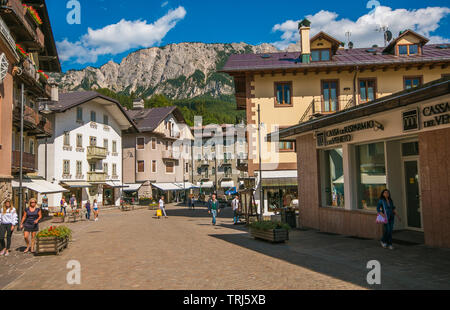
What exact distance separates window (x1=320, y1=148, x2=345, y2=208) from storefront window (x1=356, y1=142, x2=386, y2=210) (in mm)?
908

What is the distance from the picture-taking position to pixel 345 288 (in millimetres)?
7117

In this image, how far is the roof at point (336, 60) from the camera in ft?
87.5

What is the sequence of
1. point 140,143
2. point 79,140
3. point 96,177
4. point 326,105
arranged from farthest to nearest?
1. point 140,143
2. point 96,177
3. point 79,140
4. point 326,105

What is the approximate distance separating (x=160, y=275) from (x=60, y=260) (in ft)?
14.0

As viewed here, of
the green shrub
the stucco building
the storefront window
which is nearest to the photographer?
the storefront window

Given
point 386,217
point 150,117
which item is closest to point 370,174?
point 386,217

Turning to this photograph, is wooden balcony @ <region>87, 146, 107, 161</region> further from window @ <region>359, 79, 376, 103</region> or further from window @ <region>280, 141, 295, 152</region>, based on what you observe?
window @ <region>359, 79, 376, 103</region>

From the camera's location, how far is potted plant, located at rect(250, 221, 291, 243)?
13.2 meters

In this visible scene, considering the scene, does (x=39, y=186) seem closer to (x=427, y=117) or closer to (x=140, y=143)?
(x=140, y=143)

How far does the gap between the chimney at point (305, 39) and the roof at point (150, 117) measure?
31311 millimetres

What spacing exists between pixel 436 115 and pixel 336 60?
19.3 metres

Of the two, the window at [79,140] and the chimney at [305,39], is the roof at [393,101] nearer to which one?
the chimney at [305,39]

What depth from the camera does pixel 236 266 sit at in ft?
30.9

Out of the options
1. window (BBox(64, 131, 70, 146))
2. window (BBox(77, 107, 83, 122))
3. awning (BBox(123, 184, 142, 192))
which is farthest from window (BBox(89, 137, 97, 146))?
awning (BBox(123, 184, 142, 192))
